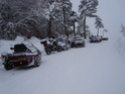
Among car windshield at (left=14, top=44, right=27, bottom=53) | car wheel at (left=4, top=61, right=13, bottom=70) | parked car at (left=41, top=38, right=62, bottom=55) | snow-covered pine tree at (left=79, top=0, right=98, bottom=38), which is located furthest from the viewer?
snow-covered pine tree at (left=79, top=0, right=98, bottom=38)

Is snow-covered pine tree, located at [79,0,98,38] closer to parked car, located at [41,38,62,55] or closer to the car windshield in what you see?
parked car, located at [41,38,62,55]

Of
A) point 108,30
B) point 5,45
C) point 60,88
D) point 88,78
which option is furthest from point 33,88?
point 108,30

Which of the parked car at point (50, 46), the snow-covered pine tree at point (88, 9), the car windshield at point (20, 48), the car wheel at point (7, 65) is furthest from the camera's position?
the snow-covered pine tree at point (88, 9)

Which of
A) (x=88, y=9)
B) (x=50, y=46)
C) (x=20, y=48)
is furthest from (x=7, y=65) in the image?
(x=88, y=9)

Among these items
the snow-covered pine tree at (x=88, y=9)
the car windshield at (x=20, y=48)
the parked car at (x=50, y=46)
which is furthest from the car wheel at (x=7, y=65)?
the snow-covered pine tree at (x=88, y=9)

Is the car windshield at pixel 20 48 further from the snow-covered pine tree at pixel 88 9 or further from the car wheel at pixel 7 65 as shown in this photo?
the snow-covered pine tree at pixel 88 9

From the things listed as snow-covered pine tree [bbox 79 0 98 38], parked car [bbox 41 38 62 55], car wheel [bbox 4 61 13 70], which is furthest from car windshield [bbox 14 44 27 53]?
snow-covered pine tree [bbox 79 0 98 38]

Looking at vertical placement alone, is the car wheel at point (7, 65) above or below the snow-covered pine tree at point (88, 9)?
below

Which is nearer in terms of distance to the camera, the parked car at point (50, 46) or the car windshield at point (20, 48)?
the car windshield at point (20, 48)

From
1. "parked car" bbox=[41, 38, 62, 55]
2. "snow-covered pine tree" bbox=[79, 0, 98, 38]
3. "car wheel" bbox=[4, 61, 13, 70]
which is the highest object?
"snow-covered pine tree" bbox=[79, 0, 98, 38]

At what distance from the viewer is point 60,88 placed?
412cm

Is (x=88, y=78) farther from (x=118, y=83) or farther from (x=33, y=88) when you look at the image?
(x=33, y=88)

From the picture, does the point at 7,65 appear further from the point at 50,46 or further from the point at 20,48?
the point at 50,46

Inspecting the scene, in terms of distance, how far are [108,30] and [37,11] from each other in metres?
64.5
